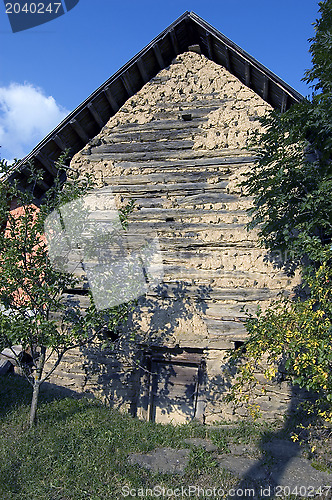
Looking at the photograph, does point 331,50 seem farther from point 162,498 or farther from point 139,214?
point 162,498

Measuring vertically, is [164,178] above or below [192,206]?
above

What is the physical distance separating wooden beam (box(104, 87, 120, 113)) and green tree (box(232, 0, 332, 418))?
366 centimetres

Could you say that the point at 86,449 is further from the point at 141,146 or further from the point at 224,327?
the point at 141,146

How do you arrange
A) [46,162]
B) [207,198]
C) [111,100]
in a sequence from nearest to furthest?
[207,198]
[111,100]
[46,162]

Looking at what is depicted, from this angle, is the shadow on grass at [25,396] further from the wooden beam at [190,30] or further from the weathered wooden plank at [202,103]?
the wooden beam at [190,30]

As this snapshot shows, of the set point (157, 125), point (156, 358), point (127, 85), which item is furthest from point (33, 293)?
point (127, 85)

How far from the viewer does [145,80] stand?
8.51 meters

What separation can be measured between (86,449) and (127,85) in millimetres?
6836

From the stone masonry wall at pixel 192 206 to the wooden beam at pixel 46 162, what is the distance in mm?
466

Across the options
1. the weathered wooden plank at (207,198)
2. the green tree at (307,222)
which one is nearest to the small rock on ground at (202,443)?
the green tree at (307,222)

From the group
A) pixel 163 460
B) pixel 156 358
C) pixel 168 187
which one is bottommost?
pixel 163 460

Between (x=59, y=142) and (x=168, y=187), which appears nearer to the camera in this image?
(x=168, y=187)

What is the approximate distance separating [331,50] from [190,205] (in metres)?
3.51

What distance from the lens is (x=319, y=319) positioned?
4.95 m
